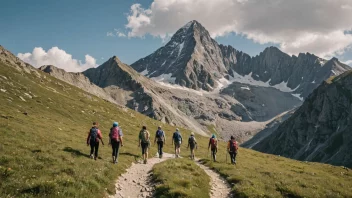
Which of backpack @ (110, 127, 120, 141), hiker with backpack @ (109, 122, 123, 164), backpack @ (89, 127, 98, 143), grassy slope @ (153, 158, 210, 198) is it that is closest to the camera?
grassy slope @ (153, 158, 210, 198)

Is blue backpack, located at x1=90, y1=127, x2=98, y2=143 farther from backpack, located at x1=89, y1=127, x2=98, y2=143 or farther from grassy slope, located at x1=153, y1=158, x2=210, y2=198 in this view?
grassy slope, located at x1=153, y1=158, x2=210, y2=198

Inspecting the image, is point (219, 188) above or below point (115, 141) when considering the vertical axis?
below

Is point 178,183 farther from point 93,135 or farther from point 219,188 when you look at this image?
point 93,135

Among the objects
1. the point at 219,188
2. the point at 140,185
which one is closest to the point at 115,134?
the point at 140,185

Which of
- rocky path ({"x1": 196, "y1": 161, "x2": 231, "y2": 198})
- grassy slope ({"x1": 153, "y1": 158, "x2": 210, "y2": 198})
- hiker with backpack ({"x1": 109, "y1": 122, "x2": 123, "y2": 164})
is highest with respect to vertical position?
hiker with backpack ({"x1": 109, "y1": 122, "x2": 123, "y2": 164})

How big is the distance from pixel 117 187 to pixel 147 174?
570cm

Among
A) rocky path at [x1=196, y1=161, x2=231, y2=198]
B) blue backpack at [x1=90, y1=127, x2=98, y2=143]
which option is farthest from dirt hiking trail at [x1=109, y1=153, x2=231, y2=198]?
blue backpack at [x1=90, y1=127, x2=98, y2=143]

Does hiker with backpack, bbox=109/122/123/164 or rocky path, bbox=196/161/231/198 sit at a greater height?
hiker with backpack, bbox=109/122/123/164

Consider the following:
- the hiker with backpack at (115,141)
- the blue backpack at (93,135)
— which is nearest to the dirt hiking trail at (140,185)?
the hiker with backpack at (115,141)

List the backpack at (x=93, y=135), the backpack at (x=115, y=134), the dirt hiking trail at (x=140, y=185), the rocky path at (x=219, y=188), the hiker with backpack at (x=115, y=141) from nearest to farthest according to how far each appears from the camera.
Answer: the dirt hiking trail at (x=140, y=185) < the rocky path at (x=219, y=188) < the backpack at (x=93, y=135) < the hiker with backpack at (x=115, y=141) < the backpack at (x=115, y=134)

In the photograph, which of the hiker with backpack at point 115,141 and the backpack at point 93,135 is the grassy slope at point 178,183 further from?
the backpack at point 93,135

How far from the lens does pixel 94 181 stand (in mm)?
16719

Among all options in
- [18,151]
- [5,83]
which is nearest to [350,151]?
[5,83]

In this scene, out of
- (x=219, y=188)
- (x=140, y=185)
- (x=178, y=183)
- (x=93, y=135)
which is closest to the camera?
(x=178, y=183)
